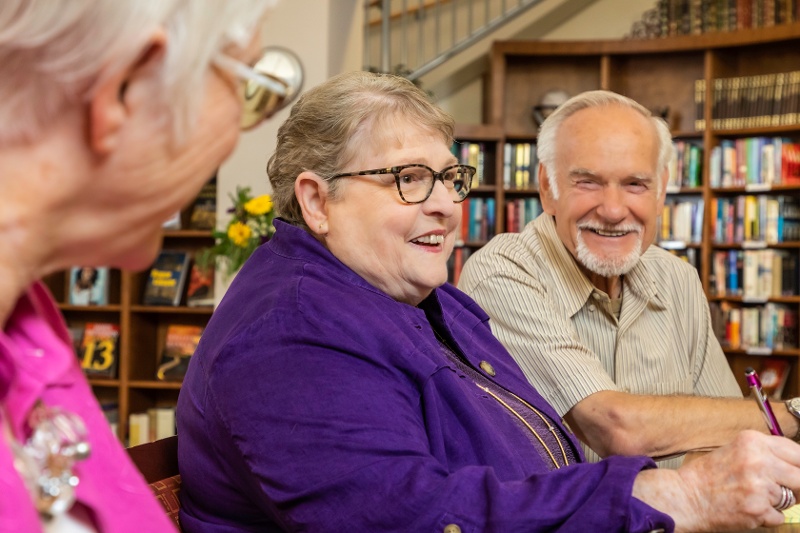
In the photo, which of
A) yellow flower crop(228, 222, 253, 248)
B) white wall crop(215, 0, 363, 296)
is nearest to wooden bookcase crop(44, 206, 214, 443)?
white wall crop(215, 0, 363, 296)

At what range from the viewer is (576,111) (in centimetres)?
240

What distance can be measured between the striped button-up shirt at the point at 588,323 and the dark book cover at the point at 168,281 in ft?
11.6

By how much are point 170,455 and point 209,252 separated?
3.16m

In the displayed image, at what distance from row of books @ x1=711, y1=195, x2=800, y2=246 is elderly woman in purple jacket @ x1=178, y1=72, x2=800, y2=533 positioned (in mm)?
4337

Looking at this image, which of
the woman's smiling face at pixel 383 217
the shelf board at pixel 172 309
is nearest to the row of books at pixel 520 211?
the shelf board at pixel 172 309

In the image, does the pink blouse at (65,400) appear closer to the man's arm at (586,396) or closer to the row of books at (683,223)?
the man's arm at (586,396)

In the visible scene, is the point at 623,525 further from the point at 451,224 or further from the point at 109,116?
the point at 109,116

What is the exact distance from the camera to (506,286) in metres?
2.12

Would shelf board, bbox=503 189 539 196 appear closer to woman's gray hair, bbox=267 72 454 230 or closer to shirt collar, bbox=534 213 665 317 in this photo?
shirt collar, bbox=534 213 665 317

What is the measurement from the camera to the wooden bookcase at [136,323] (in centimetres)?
548

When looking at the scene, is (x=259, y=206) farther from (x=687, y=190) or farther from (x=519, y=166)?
(x=687, y=190)

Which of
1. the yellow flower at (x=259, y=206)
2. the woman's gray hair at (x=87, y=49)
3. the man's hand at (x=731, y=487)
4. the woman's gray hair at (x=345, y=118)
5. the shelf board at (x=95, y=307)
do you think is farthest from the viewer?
the shelf board at (x=95, y=307)

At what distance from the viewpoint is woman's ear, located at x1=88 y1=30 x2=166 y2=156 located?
0.61m

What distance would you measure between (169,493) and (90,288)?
175 inches
